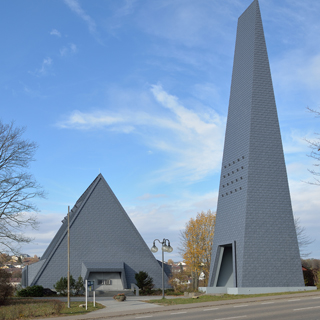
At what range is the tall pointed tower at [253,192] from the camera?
105 ft

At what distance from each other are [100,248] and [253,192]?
20.5m

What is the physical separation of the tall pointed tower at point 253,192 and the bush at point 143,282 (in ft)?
28.4

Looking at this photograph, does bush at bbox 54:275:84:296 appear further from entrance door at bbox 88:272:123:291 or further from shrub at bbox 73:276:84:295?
entrance door at bbox 88:272:123:291

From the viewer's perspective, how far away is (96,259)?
4519 cm

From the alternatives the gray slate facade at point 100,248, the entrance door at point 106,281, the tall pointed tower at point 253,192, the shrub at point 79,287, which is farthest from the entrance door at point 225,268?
the shrub at point 79,287

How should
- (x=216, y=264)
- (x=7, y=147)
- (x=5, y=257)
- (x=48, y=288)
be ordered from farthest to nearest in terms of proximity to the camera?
(x=48, y=288)
(x=216, y=264)
(x=7, y=147)
(x=5, y=257)

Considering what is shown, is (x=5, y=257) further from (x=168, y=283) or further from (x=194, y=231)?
(x=194, y=231)

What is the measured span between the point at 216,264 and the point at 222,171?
8.64 metres

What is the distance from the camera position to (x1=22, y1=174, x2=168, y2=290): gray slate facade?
43906mm

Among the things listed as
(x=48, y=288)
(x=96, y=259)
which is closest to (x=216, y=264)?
(x=96, y=259)

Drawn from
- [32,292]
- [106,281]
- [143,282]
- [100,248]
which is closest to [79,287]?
[106,281]

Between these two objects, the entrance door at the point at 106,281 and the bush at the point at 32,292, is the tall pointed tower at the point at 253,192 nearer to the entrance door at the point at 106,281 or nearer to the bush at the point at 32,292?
the entrance door at the point at 106,281

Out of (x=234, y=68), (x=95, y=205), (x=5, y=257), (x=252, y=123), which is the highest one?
(x=234, y=68)

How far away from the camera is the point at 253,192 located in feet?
109
